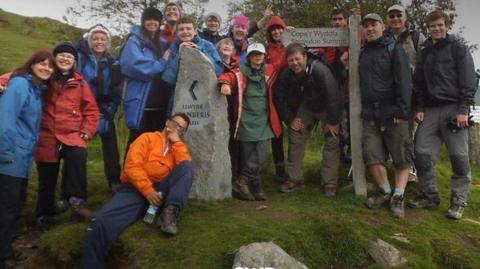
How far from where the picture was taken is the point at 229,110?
7641 mm

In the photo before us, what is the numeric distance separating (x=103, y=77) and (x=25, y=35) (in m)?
34.3

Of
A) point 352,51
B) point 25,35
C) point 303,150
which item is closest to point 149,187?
point 303,150

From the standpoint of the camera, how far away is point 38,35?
38.3 m

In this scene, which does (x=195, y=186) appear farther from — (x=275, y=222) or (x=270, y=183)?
(x=270, y=183)

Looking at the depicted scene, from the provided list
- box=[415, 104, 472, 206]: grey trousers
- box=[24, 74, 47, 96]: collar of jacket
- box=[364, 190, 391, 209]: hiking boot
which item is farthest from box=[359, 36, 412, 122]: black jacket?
box=[24, 74, 47, 96]: collar of jacket

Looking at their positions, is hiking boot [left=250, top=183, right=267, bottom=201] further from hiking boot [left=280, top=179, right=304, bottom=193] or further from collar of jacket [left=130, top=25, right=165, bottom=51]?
collar of jacket [left=130, top=25, right=165, bottom=51]

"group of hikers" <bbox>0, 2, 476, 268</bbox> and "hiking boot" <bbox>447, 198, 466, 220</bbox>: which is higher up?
"group of hikers" <bbox>0, 2, 476, 268</bbox>

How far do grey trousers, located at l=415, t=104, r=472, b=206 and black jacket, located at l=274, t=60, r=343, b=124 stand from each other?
1282 mm

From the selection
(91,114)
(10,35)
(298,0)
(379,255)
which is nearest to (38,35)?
(10,35)

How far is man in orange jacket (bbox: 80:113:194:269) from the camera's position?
5.57 meters

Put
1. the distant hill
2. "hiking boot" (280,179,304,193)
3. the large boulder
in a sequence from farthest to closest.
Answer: the distant hill
"hiking boot" (280,179,304,193)
the large boulder

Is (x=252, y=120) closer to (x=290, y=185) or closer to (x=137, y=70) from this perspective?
(x=290, y=185)

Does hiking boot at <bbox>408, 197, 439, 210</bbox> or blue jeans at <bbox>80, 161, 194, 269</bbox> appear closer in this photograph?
blue jeans at <bbox>80, 161, 194, 269</bbox>

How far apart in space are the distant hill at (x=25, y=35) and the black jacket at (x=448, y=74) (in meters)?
19.4
